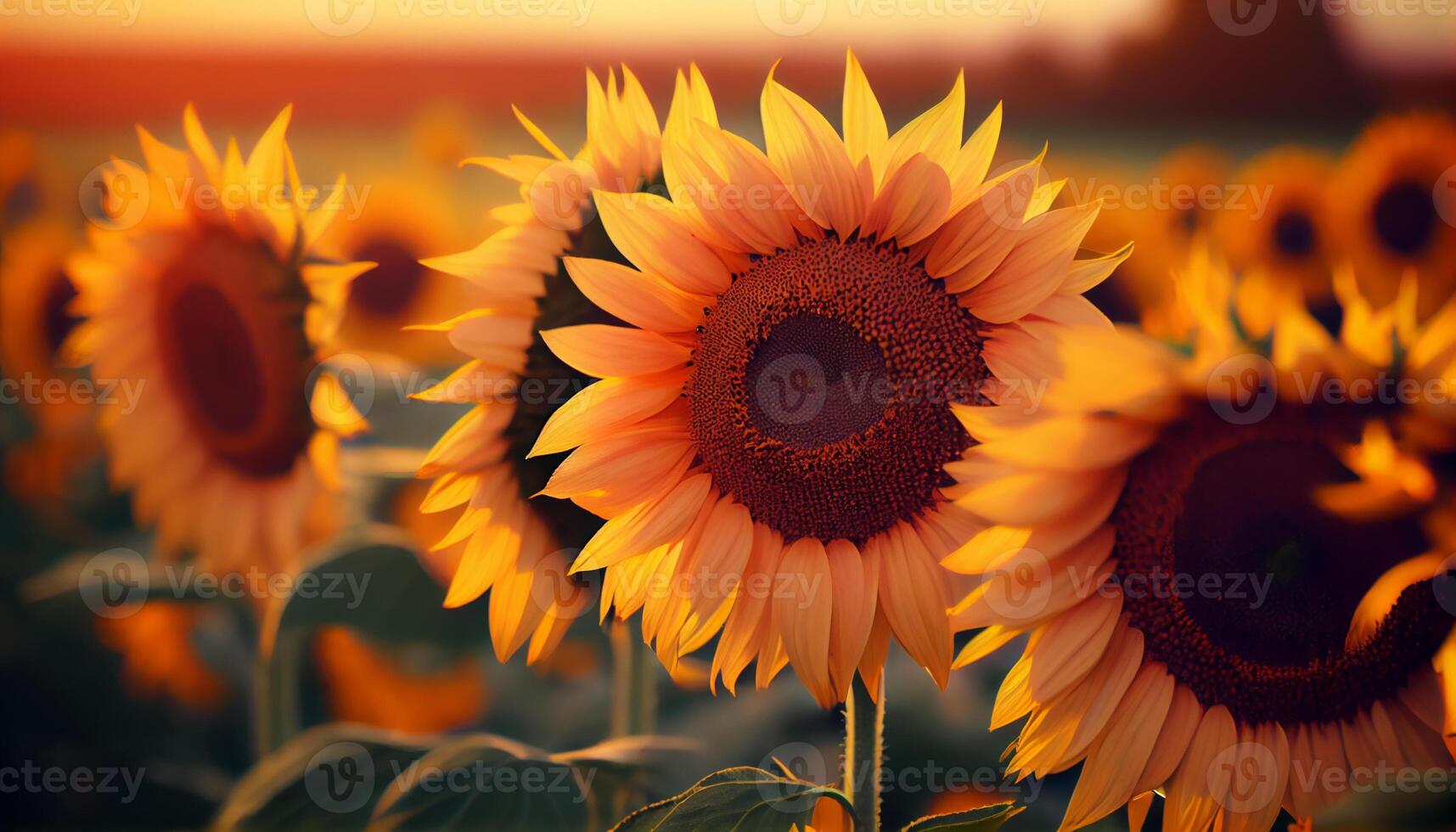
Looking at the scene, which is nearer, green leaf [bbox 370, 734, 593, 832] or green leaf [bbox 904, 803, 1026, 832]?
green leaf [bbox 904, 803, 1026, 832]

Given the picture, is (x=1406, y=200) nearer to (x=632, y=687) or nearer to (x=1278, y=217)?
(x=1278, y=217)

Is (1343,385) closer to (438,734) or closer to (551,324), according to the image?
(551,324)

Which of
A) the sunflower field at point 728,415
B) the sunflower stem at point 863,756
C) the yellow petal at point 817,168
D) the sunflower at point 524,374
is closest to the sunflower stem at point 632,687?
the sunflower field at point 728,415

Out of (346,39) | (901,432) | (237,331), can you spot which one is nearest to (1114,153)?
(901,432)

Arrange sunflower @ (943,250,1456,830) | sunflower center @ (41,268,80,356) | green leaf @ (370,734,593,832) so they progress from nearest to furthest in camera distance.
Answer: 1. sunflower @ (943,250,1456,830)
2. green leaf @ (370,734,593,832)
3. sunflower center @ (41,268,80,356)

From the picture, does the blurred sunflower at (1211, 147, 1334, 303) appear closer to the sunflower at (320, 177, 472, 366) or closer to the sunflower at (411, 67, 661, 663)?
the sunflower at (411, 67, 661, 663)

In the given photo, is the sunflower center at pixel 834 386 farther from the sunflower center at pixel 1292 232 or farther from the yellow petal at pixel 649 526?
the sunflower center at pixel 1292 232

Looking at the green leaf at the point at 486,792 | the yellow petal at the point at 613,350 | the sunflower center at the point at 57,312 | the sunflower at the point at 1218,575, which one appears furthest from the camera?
the sunflower center at the point at 57,312

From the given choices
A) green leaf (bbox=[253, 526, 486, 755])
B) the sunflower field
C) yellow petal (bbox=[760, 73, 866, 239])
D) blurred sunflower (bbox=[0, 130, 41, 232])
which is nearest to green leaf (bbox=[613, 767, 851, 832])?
the sunflower field
